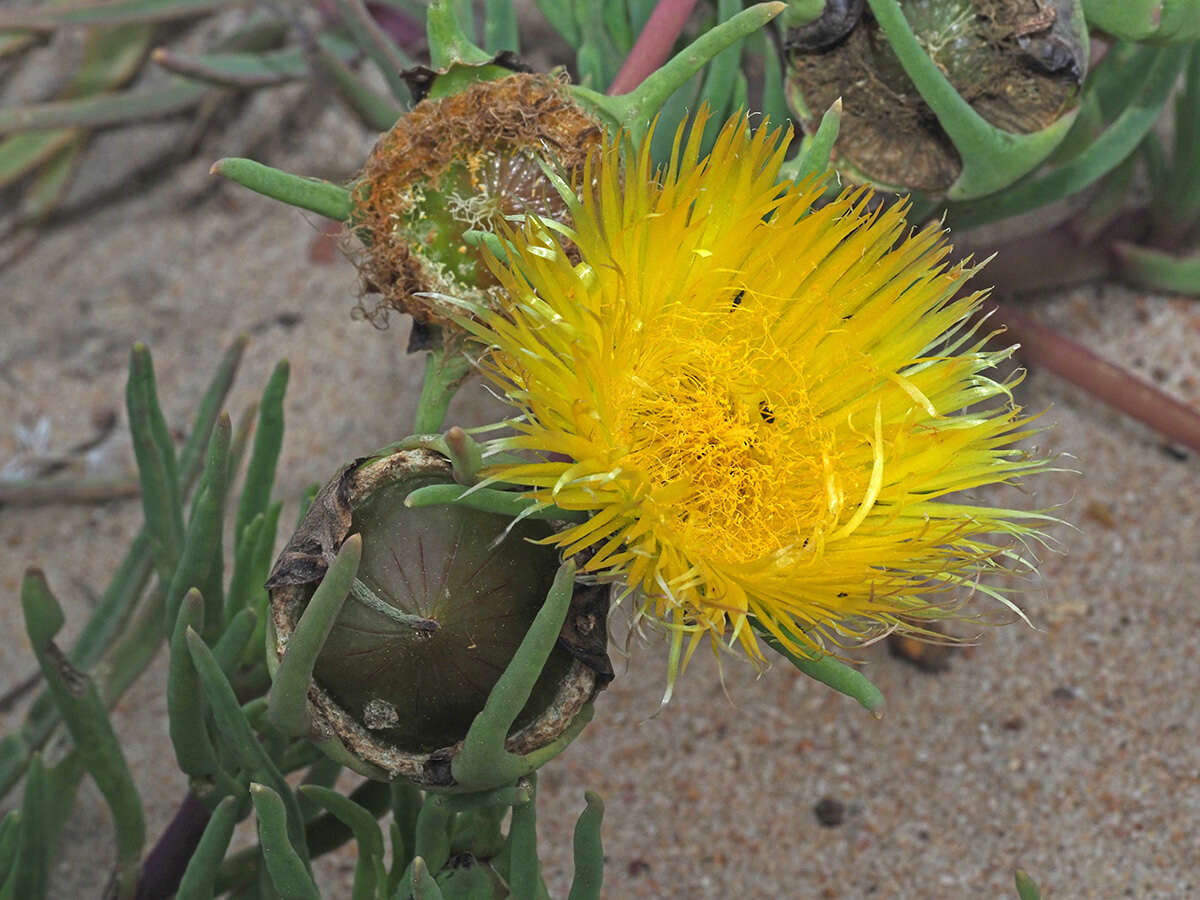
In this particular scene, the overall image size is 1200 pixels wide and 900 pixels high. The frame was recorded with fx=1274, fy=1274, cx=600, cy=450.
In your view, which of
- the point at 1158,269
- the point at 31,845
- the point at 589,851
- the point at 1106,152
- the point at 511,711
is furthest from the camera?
the point at 1158,269

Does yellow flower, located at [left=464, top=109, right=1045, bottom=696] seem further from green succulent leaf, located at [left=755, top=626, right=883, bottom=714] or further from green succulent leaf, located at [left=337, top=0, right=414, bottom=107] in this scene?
green succulent leaf, located at [left=337, top=0, right=414, bottom=107]

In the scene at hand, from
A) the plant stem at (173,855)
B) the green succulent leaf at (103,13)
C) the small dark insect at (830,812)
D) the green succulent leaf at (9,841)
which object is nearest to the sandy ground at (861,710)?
the small dark insect at (830,812)

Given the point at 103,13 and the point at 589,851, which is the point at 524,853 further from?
the point at 103,13

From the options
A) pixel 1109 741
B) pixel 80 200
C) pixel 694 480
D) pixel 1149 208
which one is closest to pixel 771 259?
pixel 694 480

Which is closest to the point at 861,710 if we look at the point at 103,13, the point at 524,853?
the point at 524,853

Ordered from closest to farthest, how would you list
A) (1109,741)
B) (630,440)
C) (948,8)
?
(630,440)
(948,8)
(1109,741)

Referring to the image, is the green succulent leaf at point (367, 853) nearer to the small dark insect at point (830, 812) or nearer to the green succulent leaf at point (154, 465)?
the green succulent leaf at point (154, 465)

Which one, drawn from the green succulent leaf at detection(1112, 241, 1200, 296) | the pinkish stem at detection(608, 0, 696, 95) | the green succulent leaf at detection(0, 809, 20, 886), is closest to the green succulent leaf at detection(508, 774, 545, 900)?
the green succulent leaf at detection(0, 809, 20, 886)

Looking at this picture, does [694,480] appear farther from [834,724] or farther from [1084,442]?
[1084,442]
